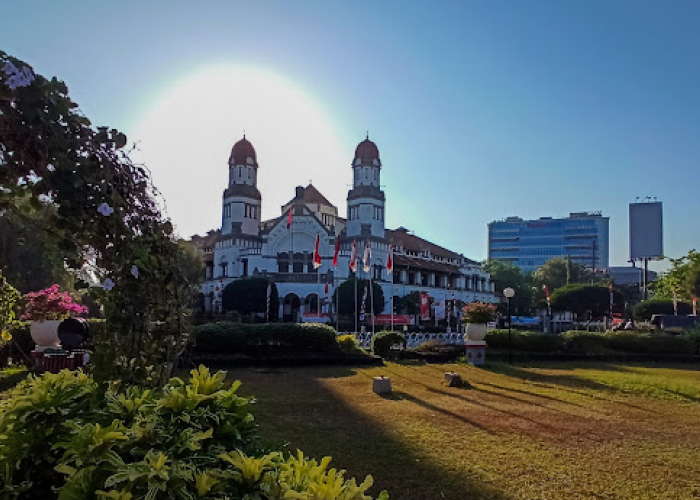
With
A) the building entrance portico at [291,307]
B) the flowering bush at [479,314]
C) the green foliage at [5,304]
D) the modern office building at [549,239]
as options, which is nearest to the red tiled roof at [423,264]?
the building entrance portico at [291,307]

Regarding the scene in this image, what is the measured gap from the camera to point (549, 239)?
426ft

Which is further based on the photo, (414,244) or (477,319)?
(414,244)

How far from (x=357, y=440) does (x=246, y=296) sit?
37.2 meters

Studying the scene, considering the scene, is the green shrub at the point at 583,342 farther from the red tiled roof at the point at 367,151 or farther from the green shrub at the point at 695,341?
the red tiled roof at the point at 367,151

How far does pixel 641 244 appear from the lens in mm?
56250

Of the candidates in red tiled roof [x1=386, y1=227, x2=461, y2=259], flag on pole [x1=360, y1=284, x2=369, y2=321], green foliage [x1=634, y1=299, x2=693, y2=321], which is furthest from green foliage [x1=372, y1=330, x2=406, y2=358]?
red tiled roof [x1=386, y1=227, x2=461, y2=259]

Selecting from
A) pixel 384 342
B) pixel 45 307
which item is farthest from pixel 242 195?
pixel 45 307

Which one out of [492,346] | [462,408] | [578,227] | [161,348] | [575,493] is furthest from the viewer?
[578,227]

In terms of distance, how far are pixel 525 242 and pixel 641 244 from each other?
76.6 meters

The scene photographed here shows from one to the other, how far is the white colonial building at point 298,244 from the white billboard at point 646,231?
828 inches

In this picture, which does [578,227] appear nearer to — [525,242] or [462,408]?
[525,242]

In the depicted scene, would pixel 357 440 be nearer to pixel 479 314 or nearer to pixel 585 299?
pixel 479 314

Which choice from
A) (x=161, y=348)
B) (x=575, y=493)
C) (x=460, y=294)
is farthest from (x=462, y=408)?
(x=460, y=294)

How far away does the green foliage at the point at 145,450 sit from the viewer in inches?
78.4
